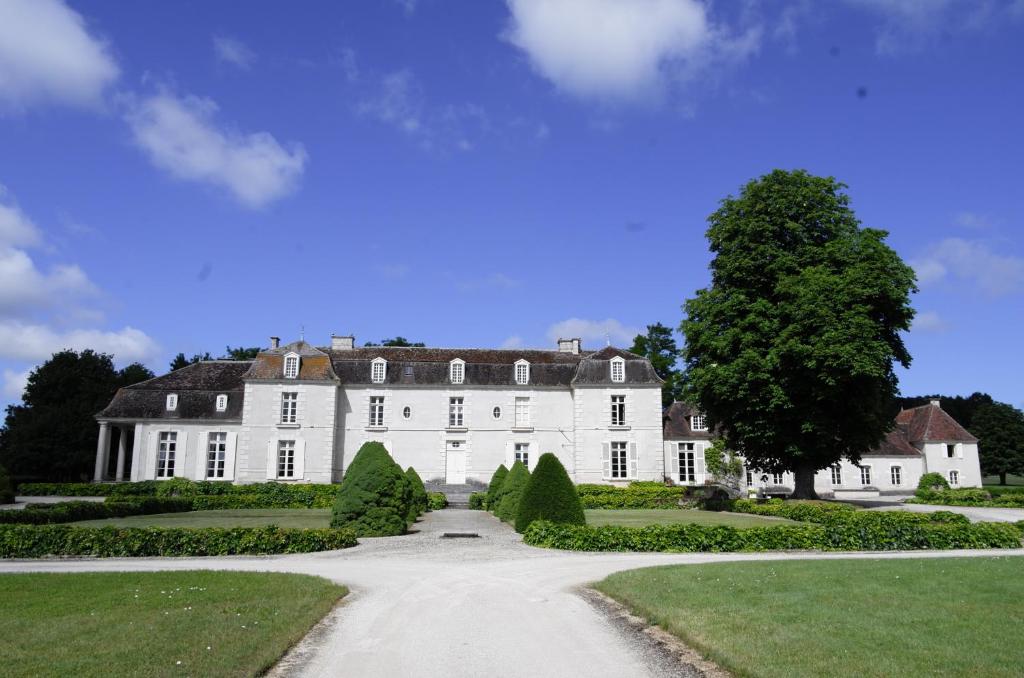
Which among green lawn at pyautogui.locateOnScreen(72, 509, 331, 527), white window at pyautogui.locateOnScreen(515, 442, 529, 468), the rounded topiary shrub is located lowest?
green lawn at pyautogui.locateOnScreen(72, 509, 331, 527)

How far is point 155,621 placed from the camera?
25.7 ft

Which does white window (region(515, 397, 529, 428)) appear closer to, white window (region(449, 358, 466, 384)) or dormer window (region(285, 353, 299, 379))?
white window (region(449, 358, 466, 384))

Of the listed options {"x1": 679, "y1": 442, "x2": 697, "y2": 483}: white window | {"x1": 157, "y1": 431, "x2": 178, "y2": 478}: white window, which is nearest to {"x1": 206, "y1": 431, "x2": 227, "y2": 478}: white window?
{"x1": 157, "y1": 431, "x2": 178, "y2": 478}: white window

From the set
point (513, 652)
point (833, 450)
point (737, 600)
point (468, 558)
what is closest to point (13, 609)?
point (513, 652)

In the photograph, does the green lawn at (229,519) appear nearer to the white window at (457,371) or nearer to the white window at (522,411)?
the white window at (457,371)

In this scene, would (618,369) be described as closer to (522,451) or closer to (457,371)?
(522,451)

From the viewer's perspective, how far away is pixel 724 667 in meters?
6.44

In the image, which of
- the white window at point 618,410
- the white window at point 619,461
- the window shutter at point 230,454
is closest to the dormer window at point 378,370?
the window shutter at point 230,454

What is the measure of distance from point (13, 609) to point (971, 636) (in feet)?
35.1

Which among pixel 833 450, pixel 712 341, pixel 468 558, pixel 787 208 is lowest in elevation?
pixel 468 558

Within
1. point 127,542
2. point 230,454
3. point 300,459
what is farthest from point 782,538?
point 230,454

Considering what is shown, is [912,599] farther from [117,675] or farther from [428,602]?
[117,675]

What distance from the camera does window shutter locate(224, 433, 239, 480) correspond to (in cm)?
3872

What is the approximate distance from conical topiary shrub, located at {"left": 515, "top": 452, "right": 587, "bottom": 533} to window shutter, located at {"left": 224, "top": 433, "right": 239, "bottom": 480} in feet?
81.8
